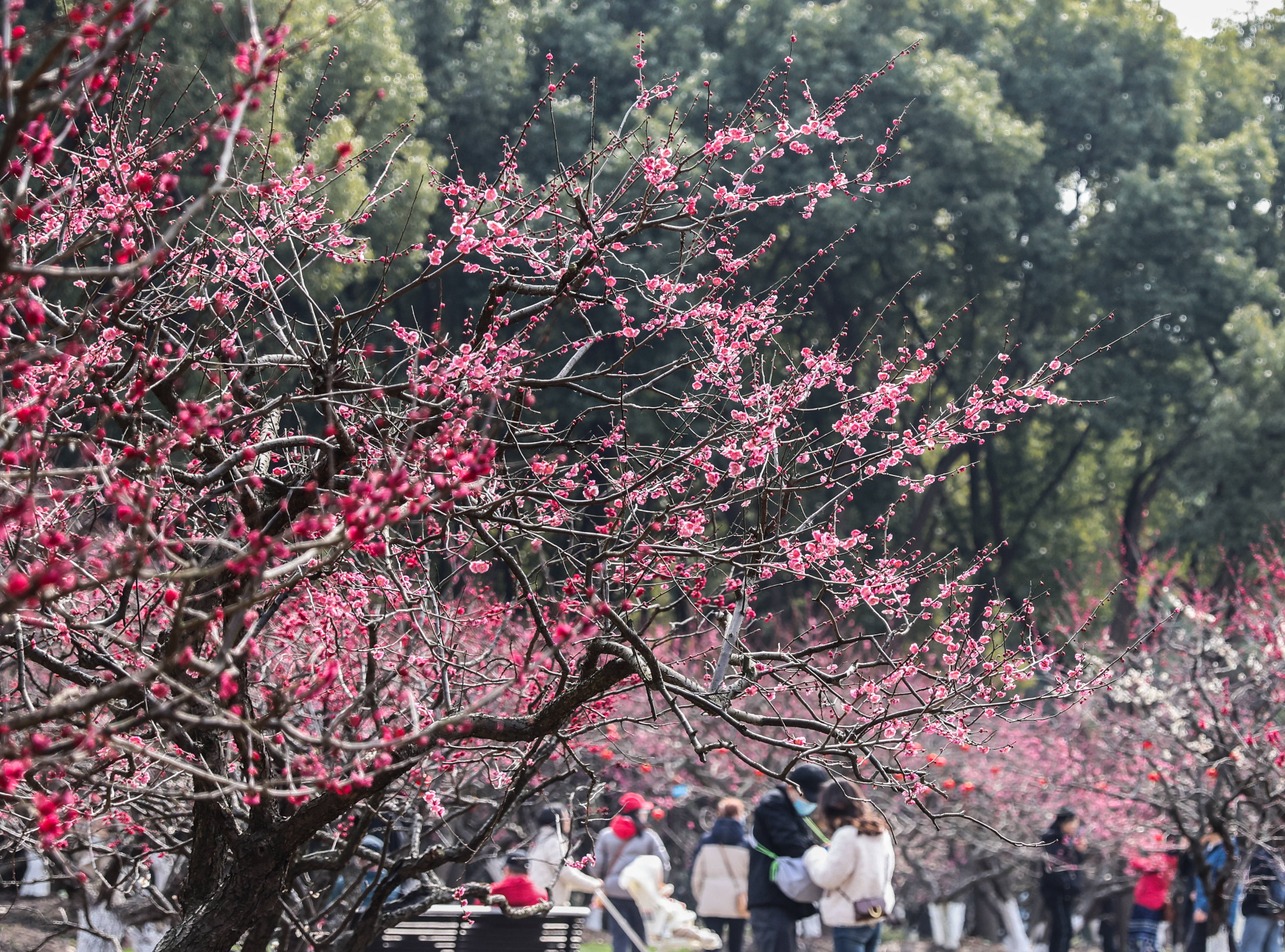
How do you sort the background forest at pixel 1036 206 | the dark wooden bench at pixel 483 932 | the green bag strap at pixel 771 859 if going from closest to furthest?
1. the dark wooden bench at pixel 483 932
2. the green bag strap at pixel 771 859
3. the background forest at pixel 1036 206

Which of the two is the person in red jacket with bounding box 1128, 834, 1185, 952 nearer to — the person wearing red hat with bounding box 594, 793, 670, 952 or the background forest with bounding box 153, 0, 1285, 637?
the person wearing red hat with bounding box 594, 793, 670, 952

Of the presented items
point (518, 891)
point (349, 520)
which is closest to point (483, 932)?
point (518, 891)

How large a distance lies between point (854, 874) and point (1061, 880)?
207 inches

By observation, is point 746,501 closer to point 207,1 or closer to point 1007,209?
point 207,1

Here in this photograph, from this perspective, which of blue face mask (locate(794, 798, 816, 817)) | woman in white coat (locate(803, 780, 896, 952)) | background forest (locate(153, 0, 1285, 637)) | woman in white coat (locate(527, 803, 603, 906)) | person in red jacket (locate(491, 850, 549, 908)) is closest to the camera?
person in red jacket (locate(491, 850, 549, 908))

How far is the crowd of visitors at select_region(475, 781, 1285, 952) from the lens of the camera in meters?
7.63

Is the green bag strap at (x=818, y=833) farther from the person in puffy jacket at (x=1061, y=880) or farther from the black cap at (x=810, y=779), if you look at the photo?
the person in puffy jacket at (x=1061, y=880)

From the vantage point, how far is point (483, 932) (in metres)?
6.18

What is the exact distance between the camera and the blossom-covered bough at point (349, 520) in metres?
2.92

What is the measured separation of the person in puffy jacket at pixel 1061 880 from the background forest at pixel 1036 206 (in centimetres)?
780

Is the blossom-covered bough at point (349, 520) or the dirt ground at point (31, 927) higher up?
the blossom-covered bough at point (349, 520)

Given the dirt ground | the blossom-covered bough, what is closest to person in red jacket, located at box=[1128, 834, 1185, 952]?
the blossom-covered bough

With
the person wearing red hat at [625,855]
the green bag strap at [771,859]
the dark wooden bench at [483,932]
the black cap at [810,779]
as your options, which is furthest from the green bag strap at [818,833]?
the dark wooden bench at [483,932]

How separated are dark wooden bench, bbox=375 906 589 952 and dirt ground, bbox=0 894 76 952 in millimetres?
3200
